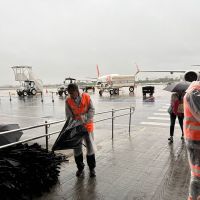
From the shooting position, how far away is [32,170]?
411 cm

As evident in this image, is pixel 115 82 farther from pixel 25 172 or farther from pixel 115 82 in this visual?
pixel 25 172

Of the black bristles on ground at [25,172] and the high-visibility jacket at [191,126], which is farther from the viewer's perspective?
the black bristles on ground at [25,172]

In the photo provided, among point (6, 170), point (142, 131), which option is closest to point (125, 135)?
point (142, 131)

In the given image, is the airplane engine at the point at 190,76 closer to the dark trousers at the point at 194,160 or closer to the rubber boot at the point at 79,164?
the rubber boot at the point at 79,164

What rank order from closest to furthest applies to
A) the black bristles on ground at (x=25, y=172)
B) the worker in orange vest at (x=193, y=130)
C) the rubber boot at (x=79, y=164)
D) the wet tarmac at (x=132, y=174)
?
the worker in orange vest at (x=193, y=130), the black bristles on ground at (x=25, y=172), the wet tarmac at (x=132, y=174), the rubber boot at (x=79, y=164)

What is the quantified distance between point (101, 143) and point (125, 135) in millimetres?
1346

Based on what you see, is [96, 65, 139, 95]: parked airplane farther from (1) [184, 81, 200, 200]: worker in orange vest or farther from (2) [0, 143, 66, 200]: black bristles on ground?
(1) [184, 81, 200, 200]: worker in orange vest

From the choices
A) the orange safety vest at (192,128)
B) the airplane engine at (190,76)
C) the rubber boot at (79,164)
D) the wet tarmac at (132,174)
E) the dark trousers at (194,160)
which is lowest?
the wet tarmac at (132,174)

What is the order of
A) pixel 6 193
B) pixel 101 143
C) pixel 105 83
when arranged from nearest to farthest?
pixel 6 193 < pixel 101 143 < pixel 105 83

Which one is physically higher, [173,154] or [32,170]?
[32,170]

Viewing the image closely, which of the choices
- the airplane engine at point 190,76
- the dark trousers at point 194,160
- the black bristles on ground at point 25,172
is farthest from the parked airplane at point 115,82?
the dark trousers at point 194,160

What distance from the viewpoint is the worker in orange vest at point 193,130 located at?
278cm

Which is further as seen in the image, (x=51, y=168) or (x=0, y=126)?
(x=0, y=126)

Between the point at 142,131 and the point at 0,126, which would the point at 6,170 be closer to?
the point at 0,126
